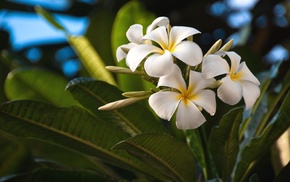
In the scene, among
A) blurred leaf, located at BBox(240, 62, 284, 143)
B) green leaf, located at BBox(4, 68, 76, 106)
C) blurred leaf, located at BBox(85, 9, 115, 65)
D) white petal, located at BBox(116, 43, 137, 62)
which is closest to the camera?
white petal, located at BBox(116, 43, 137, 62)

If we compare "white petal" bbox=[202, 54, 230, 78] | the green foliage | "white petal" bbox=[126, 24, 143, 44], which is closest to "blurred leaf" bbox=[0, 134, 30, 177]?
the green foliage

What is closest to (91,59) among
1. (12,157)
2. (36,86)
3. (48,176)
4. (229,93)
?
(36,86)

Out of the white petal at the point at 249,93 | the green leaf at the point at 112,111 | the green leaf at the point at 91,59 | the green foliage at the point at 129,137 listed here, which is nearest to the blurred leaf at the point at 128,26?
the green leaf at the point at 91,59

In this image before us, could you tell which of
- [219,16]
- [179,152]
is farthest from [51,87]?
[219,16]

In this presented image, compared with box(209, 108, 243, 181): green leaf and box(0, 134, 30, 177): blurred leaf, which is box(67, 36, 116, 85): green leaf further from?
box(209, 108, 243, 181): green leaf

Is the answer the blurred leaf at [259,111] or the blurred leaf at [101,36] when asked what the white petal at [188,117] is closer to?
the blurred leaf at [259,111]

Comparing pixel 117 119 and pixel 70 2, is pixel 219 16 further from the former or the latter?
pixel 117 119

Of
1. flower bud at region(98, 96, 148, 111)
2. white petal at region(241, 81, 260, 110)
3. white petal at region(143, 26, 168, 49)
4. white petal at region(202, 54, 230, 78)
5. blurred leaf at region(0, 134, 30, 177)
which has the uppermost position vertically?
white petal at region(143, 26, 168, 49)
